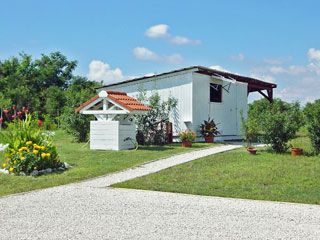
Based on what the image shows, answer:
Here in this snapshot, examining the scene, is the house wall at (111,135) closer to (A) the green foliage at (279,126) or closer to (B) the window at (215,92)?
(A) the green foliage at (279,126)

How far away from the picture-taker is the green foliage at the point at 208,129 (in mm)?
19500

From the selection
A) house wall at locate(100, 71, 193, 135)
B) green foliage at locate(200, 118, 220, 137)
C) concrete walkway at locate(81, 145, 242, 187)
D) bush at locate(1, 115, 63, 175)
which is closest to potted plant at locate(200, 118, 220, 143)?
green foliage at locate(200, 118, 220, 137)

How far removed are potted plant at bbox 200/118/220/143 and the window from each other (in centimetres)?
168

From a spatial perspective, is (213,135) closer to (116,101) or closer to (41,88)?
(116,101)

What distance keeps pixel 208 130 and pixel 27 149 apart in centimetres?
976

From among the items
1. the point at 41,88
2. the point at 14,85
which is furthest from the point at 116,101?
the point at 41,88

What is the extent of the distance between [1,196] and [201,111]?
1264cm

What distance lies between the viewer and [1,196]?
8625mm

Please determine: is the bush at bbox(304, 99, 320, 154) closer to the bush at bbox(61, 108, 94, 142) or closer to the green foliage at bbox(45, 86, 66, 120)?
the bush at bbox(61, 108, 94, 142)

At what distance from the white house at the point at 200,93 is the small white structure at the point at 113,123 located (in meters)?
3.56

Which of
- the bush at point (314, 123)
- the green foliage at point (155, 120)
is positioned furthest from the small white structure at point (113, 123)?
the bush at point (314, 123)

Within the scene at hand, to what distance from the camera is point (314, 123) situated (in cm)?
Result: 1384

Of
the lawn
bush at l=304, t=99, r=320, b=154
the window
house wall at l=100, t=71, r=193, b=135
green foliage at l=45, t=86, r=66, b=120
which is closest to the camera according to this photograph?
the lawn

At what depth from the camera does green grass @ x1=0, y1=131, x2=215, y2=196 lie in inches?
392
